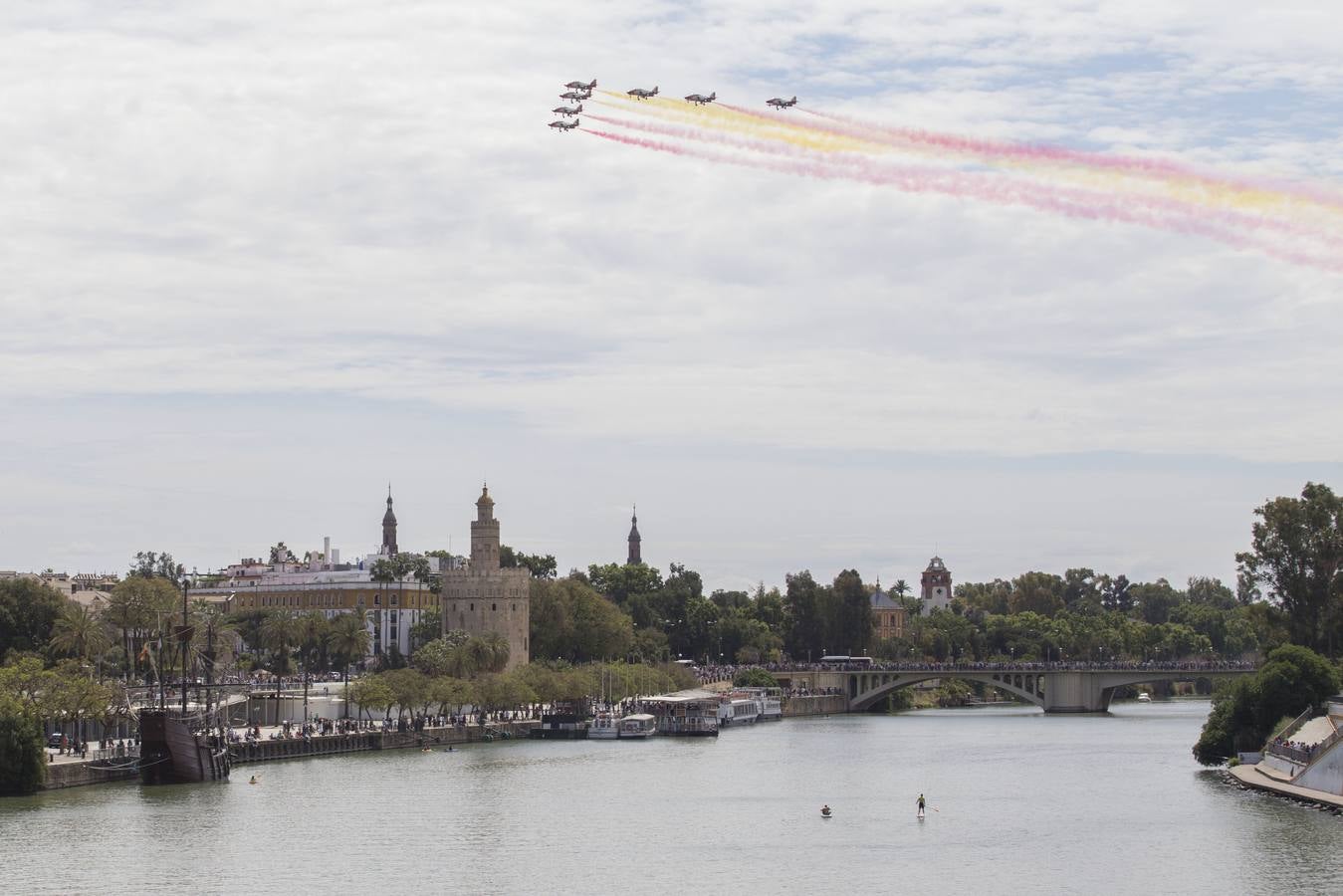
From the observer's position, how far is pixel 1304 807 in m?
83.6

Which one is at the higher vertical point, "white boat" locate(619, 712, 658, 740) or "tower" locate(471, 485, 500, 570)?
"tower" locate(471, 485, 500, 570)

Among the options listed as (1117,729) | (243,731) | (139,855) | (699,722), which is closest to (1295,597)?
(1117,729)

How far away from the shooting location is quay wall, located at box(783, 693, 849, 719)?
18925cm

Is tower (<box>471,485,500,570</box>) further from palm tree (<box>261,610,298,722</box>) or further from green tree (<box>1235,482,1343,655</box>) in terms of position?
green tree (<box>1235,482,1343,655</box>)

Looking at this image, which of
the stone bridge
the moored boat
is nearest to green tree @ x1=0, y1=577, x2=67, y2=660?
the moored boat

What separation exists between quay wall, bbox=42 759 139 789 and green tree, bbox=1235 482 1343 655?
6844cm

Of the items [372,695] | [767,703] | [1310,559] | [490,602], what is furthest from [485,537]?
[1310,559]

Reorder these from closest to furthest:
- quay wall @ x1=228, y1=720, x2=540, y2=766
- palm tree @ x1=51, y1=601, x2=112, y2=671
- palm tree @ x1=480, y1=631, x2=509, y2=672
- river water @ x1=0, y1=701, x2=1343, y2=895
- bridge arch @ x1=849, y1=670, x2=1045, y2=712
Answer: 1. river water @ x1=0, y1=701, x2=1343, y2=895
2. quay wall @ x1=228, y1=720, x2=540, y2=766
3. palm tree @ x1=51, y1=601, x2=112, y2=671
4. palm tree @ x1=480, y1=631, x2=509, y2=672
5. bridge arch @ x1=849, y1=670, x2=1045, y2=712

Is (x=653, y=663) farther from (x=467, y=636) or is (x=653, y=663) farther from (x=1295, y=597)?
(x=1295, y=597)

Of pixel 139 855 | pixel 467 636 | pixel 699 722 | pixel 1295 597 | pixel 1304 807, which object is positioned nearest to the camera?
pixel 139 855

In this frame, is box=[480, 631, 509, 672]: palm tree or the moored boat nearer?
the moored boat

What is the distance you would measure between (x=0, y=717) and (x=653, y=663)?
117 m

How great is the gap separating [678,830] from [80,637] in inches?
2051

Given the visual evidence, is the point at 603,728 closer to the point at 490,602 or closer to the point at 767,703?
the point at 490,602
